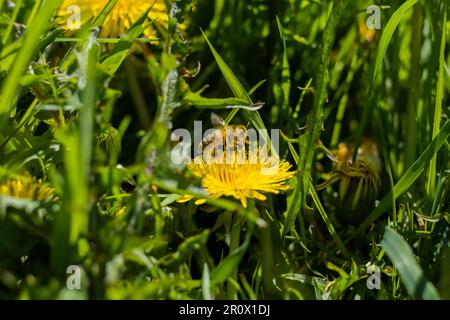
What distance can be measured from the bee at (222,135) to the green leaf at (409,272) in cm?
27

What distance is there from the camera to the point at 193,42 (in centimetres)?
134

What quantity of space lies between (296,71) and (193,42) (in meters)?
0.20

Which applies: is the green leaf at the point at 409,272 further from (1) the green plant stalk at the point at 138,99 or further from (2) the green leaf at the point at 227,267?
(1) the green plant stalk at the point at 138,99

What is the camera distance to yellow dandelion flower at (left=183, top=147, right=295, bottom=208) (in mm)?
874

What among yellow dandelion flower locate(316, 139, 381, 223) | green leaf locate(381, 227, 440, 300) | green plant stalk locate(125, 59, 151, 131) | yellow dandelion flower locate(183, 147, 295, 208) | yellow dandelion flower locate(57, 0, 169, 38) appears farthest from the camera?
green plant stalk locate(125, 59, 151, 131)

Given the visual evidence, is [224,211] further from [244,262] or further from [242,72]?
[242,72]

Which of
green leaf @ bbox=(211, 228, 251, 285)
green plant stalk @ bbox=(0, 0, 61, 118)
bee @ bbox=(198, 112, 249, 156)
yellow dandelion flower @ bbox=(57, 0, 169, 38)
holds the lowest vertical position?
green leaf @ bbox=(211, 228, 251, 285)

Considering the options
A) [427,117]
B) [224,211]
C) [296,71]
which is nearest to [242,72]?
[296,71]

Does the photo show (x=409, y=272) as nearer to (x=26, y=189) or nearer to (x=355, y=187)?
(x=355, y=187)

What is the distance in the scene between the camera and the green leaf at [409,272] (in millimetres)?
731

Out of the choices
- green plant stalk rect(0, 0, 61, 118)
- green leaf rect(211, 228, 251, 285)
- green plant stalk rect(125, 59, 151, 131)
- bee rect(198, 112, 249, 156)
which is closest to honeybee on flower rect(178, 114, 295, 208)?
bee rect(198, 112, 249, 156)

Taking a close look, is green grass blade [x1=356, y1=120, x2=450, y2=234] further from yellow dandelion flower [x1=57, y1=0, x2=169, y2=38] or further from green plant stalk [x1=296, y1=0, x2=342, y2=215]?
yellow dandelion flower [x1=57, y1=0, x2=169, y2=38]

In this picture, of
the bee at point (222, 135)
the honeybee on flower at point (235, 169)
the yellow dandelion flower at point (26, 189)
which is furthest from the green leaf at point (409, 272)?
the yellow dandelion flower at point (26, 189)

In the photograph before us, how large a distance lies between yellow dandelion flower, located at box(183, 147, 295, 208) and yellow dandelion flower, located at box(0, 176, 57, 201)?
0.17 metres
